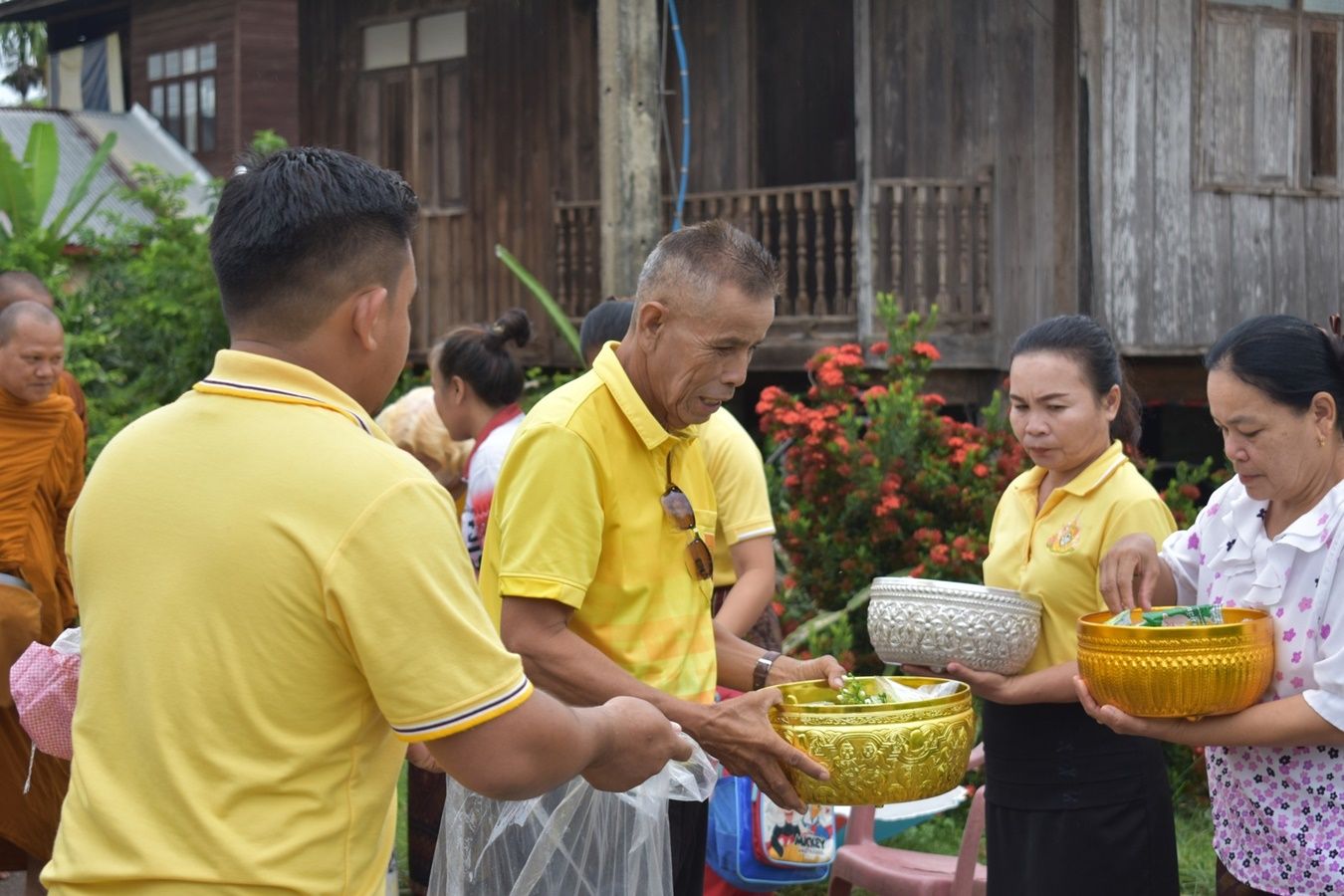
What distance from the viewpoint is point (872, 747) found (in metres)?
2.92

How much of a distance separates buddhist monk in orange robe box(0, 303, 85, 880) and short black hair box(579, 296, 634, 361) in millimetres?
2023

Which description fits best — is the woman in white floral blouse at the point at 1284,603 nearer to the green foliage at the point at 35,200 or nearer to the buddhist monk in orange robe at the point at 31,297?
the buddhist monk in orange robe at the point at 31,297

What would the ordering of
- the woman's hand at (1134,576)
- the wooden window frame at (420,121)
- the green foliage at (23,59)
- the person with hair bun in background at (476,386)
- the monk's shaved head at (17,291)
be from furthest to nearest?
the green foliage at (23,59) → the wooden window frame at (420,121) → the monk's shaved head at (17,291) → the person with hair bun in background at (476,386) → the woman's hand at (1134,576)

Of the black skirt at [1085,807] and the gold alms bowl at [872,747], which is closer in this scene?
the gold alms bowl at [872,747]

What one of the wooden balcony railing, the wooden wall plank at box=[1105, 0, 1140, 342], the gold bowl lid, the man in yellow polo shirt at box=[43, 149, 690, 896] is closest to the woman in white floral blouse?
the gold bowl lid

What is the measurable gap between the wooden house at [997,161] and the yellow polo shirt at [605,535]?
229 inches

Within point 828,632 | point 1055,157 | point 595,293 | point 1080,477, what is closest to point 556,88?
point 595,293

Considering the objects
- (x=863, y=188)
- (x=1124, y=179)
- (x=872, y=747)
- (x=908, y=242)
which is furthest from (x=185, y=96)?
(x=872, y=747)

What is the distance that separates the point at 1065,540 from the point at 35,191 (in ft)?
42.6

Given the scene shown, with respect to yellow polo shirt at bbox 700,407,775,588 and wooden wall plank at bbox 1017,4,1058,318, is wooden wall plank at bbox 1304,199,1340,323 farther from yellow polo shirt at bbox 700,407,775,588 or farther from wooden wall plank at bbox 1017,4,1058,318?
yellow polo shirt at bbox 700,407,775,588

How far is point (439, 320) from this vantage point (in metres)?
13.6

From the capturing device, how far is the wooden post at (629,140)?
28.5 ft

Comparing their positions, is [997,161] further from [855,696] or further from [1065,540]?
[855,696]

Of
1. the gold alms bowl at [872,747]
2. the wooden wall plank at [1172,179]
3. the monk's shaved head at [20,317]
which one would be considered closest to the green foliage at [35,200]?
the monk's shaved head at [20,317]
